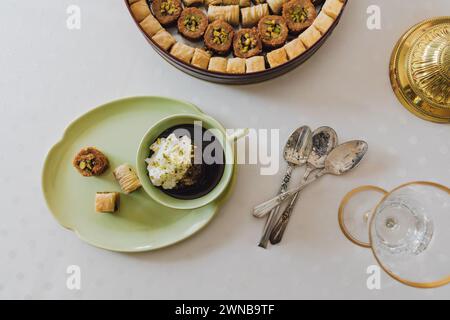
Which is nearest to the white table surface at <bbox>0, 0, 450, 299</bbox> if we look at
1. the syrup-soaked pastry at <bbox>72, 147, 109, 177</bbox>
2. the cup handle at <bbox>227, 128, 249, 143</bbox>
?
the cup handle at <bbox>227, 128, 249, 143</bbox>

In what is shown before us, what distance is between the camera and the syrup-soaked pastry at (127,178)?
1.13 metres

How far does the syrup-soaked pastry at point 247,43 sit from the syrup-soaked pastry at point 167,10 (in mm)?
168

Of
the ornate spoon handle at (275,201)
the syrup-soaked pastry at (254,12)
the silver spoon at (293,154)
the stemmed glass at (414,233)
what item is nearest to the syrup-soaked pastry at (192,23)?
the syrup-soaked pastry at (254,12)

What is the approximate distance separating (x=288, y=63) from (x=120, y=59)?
457mm

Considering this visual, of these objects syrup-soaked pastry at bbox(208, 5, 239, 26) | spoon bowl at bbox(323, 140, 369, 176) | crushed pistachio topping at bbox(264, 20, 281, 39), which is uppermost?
syrup-soaked pastry at bbox(208, 5, 239, 26)

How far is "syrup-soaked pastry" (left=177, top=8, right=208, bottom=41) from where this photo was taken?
1152 mm

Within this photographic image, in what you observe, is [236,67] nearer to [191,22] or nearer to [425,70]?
[191,22]

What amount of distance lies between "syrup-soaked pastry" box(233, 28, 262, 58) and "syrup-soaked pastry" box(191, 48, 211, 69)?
0.08 metres

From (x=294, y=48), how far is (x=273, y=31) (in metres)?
0.08

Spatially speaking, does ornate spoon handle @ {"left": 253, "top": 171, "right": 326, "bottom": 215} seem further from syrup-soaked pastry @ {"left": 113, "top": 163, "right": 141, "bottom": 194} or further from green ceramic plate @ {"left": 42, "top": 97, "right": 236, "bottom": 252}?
syrup-soaked pastry @ {"left": 113, "top": 163, "right": 141, "bottom": 194}

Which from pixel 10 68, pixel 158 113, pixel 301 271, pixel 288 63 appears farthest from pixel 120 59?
pixel 301 271

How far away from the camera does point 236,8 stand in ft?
3.80

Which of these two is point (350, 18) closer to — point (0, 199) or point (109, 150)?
point (109, 150)
